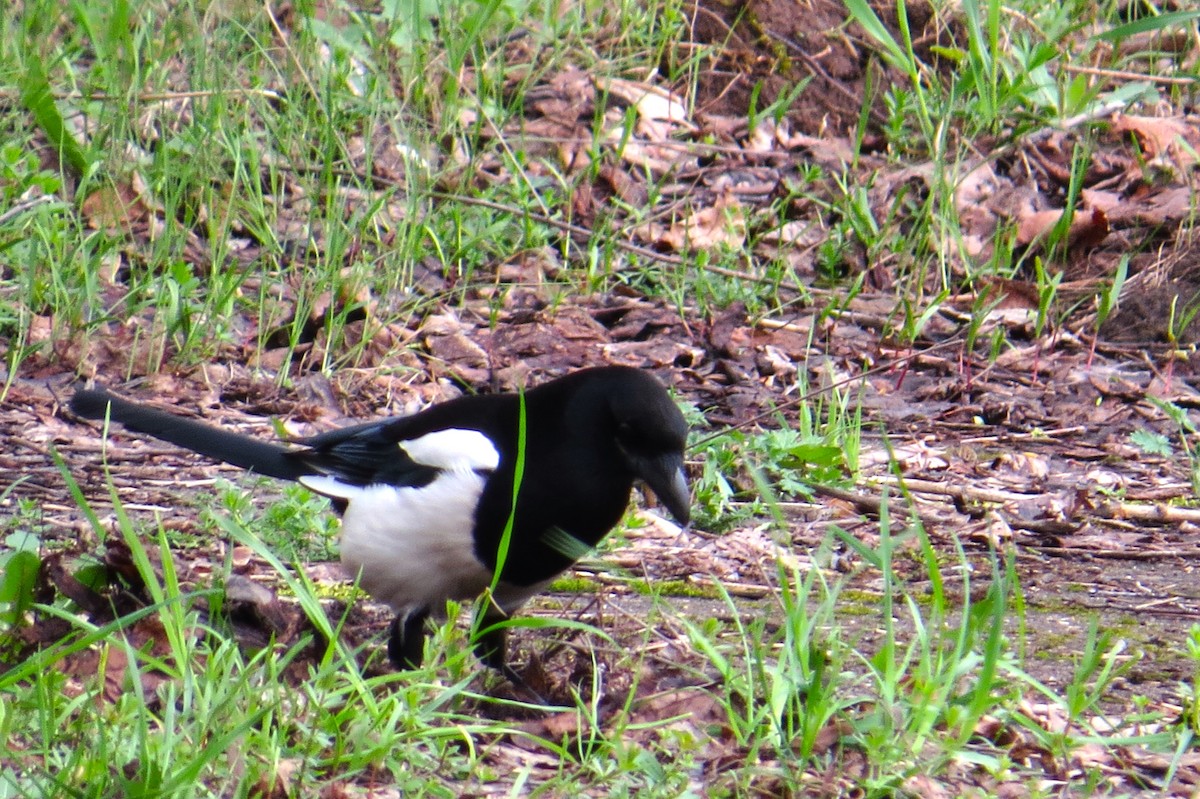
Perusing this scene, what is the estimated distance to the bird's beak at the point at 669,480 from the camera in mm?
2979

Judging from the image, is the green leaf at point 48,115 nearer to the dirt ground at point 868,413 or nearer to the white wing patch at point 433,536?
the dirt ground at point 868,413

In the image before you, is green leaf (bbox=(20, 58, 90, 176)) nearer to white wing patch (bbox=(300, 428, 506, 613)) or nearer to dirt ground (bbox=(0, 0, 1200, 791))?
dirt ground (bbox=(0, 0, 1200, 791))

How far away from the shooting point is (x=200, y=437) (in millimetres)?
3729

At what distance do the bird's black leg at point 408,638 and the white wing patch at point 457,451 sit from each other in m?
0.29

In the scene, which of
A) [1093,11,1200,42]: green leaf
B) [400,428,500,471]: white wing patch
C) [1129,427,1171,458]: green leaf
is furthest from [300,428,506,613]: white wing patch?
[1129,427,1171,458]: green leaf

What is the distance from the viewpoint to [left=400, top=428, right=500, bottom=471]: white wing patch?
3131 millimetres

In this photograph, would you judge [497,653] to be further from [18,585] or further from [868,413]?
[868,413]

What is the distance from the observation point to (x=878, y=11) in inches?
274

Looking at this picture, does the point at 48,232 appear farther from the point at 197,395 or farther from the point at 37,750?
the point at 37,750

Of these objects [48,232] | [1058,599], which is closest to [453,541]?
[1058,599]

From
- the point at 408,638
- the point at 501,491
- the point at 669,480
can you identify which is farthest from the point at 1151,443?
the point at 408,638

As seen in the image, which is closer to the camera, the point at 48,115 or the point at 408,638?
the point at 408,638

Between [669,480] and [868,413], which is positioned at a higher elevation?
[669,480]

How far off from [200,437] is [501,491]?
0.99 m
